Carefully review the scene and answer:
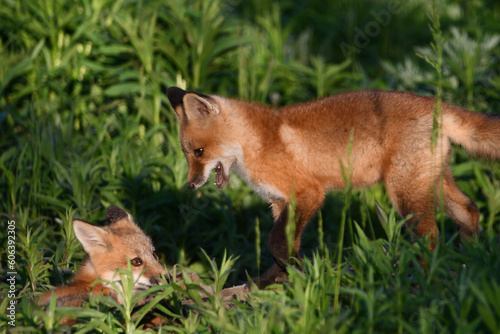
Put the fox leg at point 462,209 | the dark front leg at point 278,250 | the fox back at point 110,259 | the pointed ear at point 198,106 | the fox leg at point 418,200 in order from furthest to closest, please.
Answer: the pointed ear at point 198,106 → the fox leg at point 462,209 → the dark front leg at point 278,250 → the fox leg at point 418,200 → the fox back at point 110,259

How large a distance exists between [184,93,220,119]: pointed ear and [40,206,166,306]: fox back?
3.60ft

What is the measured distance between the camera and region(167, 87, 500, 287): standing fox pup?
13.2ft

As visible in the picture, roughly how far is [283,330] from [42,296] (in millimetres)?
1745

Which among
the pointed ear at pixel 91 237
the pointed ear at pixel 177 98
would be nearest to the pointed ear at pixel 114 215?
the pointed ear at pixel 91 237

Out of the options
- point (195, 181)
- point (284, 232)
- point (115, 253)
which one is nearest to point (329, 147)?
point (284, 232)

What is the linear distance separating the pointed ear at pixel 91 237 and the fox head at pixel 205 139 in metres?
0.85

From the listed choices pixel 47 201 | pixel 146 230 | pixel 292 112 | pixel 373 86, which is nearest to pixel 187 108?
pixel 292 112

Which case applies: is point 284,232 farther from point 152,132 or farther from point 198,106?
point 152,132

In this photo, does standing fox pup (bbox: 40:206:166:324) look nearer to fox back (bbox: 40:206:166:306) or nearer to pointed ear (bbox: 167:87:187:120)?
fox back (bbox: 40:206:166:306)

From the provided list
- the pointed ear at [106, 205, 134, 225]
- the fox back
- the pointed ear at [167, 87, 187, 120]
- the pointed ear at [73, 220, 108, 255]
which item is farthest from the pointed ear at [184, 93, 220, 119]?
the pointed ear at [73, 220, 108, 255]

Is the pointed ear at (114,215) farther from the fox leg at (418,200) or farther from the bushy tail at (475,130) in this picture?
the bushy tail at (475,130)

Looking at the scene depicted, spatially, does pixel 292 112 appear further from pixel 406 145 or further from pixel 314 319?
pixel 314 319

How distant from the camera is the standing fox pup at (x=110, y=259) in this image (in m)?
3.83

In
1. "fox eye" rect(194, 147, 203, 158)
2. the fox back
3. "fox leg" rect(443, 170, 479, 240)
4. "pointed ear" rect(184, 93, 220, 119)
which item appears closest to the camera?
the fox back
